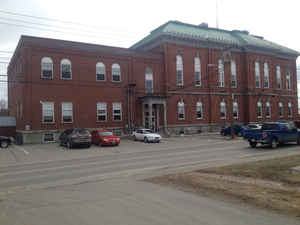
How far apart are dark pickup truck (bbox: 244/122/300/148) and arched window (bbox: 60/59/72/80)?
2038 centimetres

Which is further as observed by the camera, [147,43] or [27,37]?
[147,43]

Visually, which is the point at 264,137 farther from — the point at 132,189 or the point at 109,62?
the point at 109,62

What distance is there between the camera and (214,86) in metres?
42.2

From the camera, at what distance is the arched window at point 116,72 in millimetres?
34000

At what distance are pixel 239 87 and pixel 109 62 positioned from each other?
23.0 meters

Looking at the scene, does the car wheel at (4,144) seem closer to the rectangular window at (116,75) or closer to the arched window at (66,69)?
the arched window at (66,69)

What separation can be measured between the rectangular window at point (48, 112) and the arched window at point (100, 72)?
6.29m

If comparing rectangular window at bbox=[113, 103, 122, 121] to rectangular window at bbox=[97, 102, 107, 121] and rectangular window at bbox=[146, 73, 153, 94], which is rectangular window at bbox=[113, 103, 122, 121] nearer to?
rectangular window at bbox=[97, 102, 107, 121]

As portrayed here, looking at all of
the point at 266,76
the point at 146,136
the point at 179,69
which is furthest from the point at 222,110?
the point at 146,136

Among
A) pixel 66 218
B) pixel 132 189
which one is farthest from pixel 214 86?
pixel 66 218

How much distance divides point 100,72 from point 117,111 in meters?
5.10

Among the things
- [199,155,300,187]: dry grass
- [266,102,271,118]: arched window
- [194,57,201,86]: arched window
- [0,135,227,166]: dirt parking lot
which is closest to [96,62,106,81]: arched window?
[0,135,227,166]: dirt parking lot

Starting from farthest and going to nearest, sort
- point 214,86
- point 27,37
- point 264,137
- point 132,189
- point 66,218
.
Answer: point 214,86 < point 27,37 < point 264,137 < point 132,189 < point 66,218

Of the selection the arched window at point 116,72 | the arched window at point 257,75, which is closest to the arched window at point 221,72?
the arched window at point 257,75
